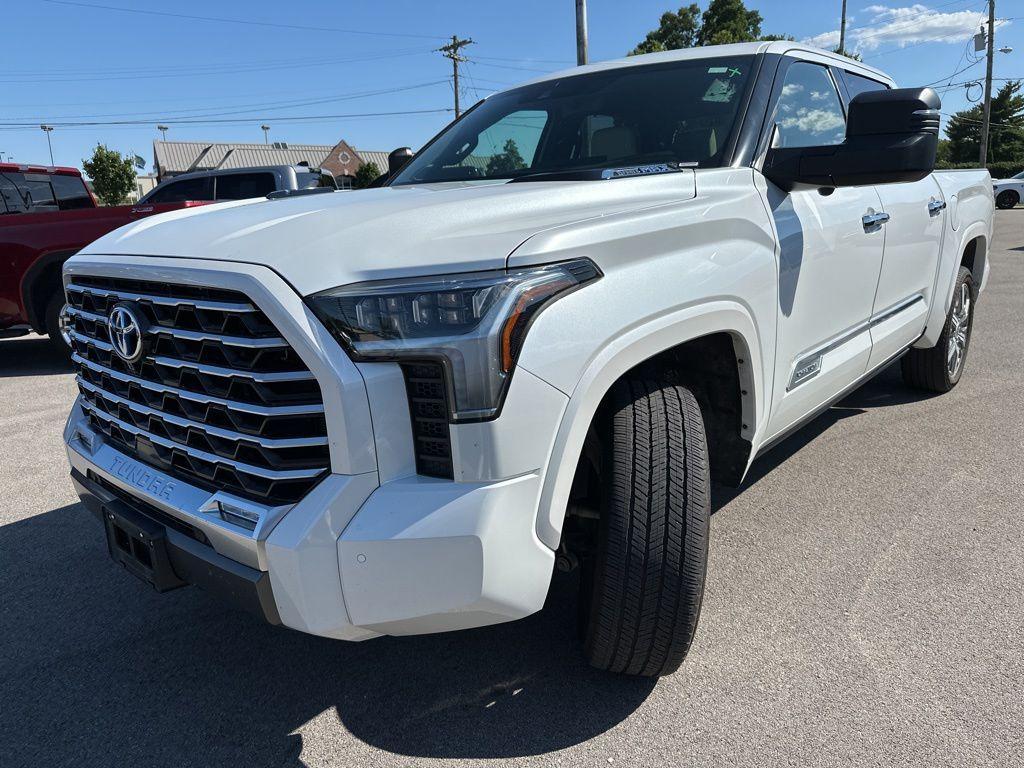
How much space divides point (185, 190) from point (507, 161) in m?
9.29

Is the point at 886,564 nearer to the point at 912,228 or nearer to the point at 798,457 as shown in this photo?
the point at 798,457

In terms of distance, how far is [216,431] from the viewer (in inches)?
70.1

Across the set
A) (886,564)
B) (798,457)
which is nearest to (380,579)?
(886,564)

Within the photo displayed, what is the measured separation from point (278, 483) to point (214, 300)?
0.43 m

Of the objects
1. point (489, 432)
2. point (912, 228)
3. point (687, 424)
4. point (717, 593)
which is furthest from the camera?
point (912, 228)

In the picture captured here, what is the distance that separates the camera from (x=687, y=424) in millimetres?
2062

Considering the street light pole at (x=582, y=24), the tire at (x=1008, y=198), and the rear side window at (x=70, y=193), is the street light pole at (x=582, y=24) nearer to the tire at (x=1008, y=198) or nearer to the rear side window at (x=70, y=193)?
the rear side window at (x=70, y=193)

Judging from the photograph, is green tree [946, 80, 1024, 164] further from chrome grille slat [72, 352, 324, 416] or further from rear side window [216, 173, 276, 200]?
chrome grille slat [72, 352, 324, 416]

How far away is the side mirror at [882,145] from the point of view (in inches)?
89.4

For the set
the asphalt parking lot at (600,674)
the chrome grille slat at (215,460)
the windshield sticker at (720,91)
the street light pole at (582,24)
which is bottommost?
the asphalt parking lot at (600,674)

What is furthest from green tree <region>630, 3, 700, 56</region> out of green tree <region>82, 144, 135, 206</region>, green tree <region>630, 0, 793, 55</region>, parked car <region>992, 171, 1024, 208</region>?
green tree <region>82, 144, 135, 206</region>

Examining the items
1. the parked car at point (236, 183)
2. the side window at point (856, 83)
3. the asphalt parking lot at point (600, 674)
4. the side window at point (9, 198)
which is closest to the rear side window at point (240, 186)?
the parked car at point (236, 183)

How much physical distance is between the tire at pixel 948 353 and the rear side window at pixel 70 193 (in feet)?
27.2

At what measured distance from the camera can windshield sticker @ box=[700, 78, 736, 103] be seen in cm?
272
